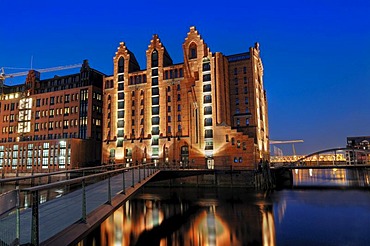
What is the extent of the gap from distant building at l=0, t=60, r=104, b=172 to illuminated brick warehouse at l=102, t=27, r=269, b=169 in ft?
21.1

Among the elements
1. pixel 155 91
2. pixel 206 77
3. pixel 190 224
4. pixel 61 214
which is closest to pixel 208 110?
pixel 206 77

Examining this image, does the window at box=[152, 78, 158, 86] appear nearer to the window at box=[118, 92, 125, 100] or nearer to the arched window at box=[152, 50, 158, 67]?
the arched window at box=[152, 50, 158, 67]

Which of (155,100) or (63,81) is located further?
(63,81)

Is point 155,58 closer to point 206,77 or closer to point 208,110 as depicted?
point 206,77

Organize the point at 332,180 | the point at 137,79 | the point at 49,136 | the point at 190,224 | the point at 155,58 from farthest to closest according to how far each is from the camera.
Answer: the point at 49,136 < the point at 332,180 < the point at 137,79 < the point at 155,58 < the point at 190,224

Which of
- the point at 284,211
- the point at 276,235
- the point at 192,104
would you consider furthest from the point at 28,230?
the point at 192,104

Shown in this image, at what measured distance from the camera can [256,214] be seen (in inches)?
1208

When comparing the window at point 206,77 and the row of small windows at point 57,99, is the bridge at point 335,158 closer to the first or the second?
the window at point 206,77

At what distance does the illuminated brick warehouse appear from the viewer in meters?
60.7

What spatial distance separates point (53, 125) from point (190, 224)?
6679 cm

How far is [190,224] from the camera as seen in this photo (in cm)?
2642

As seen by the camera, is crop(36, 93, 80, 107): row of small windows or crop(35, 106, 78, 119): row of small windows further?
crop(36, 93, 80, 107): row of small windows

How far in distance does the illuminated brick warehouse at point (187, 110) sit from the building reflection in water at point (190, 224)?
73.8 feet

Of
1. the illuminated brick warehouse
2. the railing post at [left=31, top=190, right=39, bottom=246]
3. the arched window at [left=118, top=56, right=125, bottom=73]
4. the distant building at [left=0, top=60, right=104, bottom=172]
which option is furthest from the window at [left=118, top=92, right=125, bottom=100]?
the railing post at [left=31, top=190, right=39, bottom=246]
